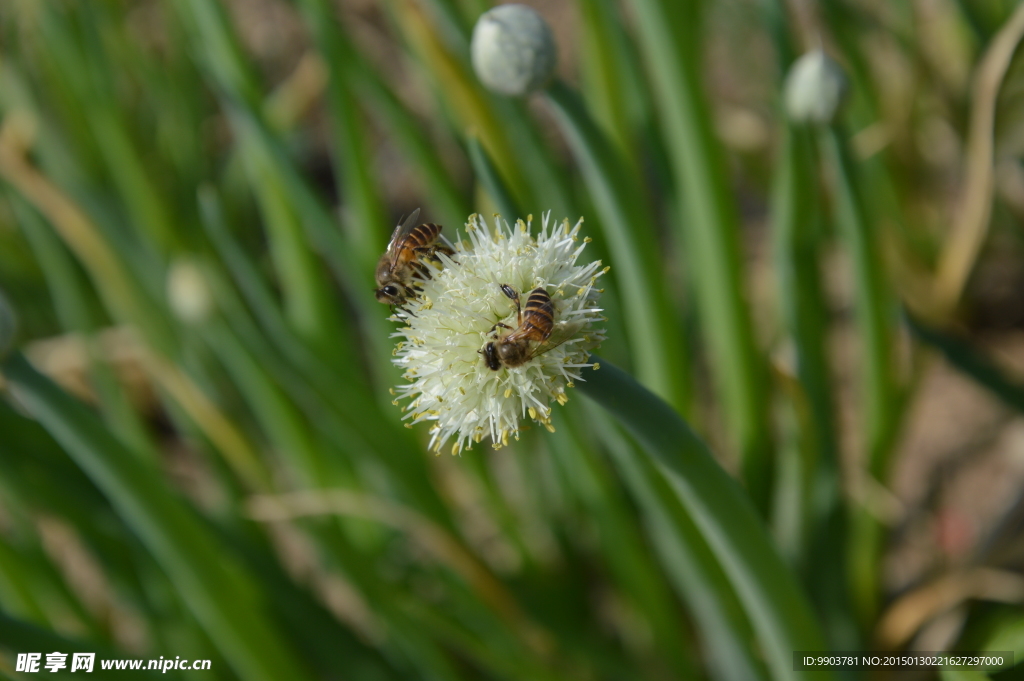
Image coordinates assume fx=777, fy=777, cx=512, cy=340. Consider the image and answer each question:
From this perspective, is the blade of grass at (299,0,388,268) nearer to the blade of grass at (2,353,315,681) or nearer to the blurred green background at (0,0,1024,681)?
the blurred green background at (0,0,1024,681)

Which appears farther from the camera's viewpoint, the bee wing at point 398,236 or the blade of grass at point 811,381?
the blade of grass at point 811,381

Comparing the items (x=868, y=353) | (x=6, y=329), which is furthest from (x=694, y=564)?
(x=6, y=329)

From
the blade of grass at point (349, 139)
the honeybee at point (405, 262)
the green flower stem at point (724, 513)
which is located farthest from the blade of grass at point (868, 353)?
the blade of grass at point (349, 139)

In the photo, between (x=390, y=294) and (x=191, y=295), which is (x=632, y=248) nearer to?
(x=390, y=294)

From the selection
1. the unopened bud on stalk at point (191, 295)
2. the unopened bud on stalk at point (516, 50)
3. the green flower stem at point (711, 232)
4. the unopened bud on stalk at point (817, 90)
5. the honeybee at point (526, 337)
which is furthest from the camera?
the unopened bud on stalk at point (191, 295)

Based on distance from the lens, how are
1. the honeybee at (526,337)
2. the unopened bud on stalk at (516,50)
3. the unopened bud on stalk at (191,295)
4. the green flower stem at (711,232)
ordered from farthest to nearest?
1. the unopened bud on stalk at (191,295)
2. the green flower stem at (711,232)
3. the unopened bud on stalk at (516,50)
4. the honeybee at (526,337)

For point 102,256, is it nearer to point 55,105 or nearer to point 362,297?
point 362,297

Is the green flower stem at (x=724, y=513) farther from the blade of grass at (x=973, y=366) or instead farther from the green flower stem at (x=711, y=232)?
the blade of grass at (x=973, y=366)

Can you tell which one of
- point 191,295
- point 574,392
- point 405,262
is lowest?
point 574,392
